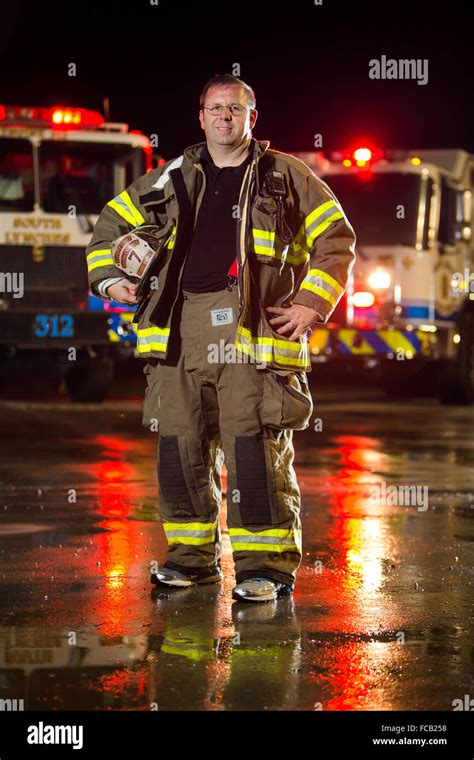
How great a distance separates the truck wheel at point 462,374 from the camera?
55.1ft

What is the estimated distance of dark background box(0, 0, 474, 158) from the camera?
72.9 feet

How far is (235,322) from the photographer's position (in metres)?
5.19

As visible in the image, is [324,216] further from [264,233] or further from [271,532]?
[271,532]

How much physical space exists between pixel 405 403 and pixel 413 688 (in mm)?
13198

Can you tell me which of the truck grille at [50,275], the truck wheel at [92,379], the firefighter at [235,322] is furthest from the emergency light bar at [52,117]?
the firefighter at [235,322]

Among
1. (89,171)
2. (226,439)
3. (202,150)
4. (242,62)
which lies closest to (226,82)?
(202,150)

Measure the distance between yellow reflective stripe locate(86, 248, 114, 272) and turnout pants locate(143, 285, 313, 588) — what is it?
358 millimetres

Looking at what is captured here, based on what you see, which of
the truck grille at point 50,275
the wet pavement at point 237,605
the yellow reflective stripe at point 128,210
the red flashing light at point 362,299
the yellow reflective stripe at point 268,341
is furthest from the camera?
the red flashing light at point 362,299

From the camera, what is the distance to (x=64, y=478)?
8703mm

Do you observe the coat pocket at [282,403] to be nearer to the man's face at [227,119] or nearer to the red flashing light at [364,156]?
the man's face at [227,119]

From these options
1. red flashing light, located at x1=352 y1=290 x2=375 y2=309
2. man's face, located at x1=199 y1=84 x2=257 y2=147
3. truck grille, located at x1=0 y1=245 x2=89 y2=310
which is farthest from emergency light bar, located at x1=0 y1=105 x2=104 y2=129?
man's face, located at x1=199 y1=84 x2=257 y2=147

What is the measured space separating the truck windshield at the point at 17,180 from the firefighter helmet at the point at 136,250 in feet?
33.7
